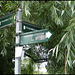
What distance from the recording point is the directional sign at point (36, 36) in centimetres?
150

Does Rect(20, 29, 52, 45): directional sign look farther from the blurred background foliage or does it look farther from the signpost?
the blurred background foliage

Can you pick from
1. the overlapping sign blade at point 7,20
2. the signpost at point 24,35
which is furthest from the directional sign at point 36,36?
the overlapping sign blade at point 7,20

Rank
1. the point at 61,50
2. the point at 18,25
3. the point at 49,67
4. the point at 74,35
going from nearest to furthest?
1. the point at 18,25
2. the point at 74,35
3. the point at 61,50
4. the point at 49,67

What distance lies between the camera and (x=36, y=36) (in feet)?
5.19

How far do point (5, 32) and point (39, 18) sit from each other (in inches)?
32.5

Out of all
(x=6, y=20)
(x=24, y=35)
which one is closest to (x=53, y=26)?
(x=6, y=20)

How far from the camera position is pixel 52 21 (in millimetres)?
3250

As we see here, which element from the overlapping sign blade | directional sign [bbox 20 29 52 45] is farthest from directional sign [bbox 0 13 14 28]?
directional sign [bbox 20 29 52 45]

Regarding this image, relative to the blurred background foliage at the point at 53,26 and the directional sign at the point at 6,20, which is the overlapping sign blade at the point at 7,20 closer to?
the directional sign at the point at 6,20

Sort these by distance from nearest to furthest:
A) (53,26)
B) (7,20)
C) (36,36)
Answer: (36,36) → (7,20) → (53,26)

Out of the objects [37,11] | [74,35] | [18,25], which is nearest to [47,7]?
[37,11]

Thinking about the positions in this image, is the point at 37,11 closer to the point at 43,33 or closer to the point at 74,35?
the point at 74,35

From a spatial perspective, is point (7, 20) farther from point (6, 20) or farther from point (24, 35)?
point (24, 35)

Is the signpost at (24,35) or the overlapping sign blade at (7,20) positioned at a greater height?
the overlapping sign blade at (7,20)
